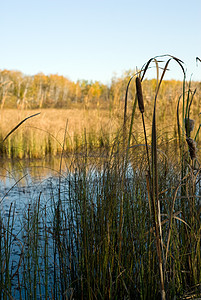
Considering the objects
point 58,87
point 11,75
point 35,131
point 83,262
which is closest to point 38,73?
point 58,87

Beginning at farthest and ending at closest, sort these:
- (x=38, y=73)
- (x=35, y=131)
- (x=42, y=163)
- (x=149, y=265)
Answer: (x=38, y=73), (x=35, y=131), (x=42, y=163), (x=149, y=265)

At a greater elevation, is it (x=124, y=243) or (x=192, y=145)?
(x=192, y=145)

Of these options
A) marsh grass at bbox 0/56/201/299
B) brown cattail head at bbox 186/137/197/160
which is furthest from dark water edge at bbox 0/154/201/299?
brown cattail head at bbox 186/137/197/160

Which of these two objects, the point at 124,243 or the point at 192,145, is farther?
the point at 124,243

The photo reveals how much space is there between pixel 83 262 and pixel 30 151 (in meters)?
5.57

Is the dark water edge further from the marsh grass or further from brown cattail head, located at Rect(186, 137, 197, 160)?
brown cattail head, located at Rect(186, 137, 197, 160)

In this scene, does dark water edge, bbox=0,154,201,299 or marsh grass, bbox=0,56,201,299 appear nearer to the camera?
marsh grass, bbox=0,56,201,299

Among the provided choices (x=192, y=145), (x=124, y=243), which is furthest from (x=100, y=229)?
(x=192, y=145)

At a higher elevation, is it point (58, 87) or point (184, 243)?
point (58, 87)

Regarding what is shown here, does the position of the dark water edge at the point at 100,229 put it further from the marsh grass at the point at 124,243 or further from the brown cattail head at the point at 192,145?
the brown cattail head at the point at 192,145

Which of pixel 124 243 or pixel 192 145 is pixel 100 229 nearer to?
pixel 124 243

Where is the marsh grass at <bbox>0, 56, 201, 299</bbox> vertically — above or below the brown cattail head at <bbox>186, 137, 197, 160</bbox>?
below

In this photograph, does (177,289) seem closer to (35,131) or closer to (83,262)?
(83,262)

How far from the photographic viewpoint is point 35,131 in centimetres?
717
